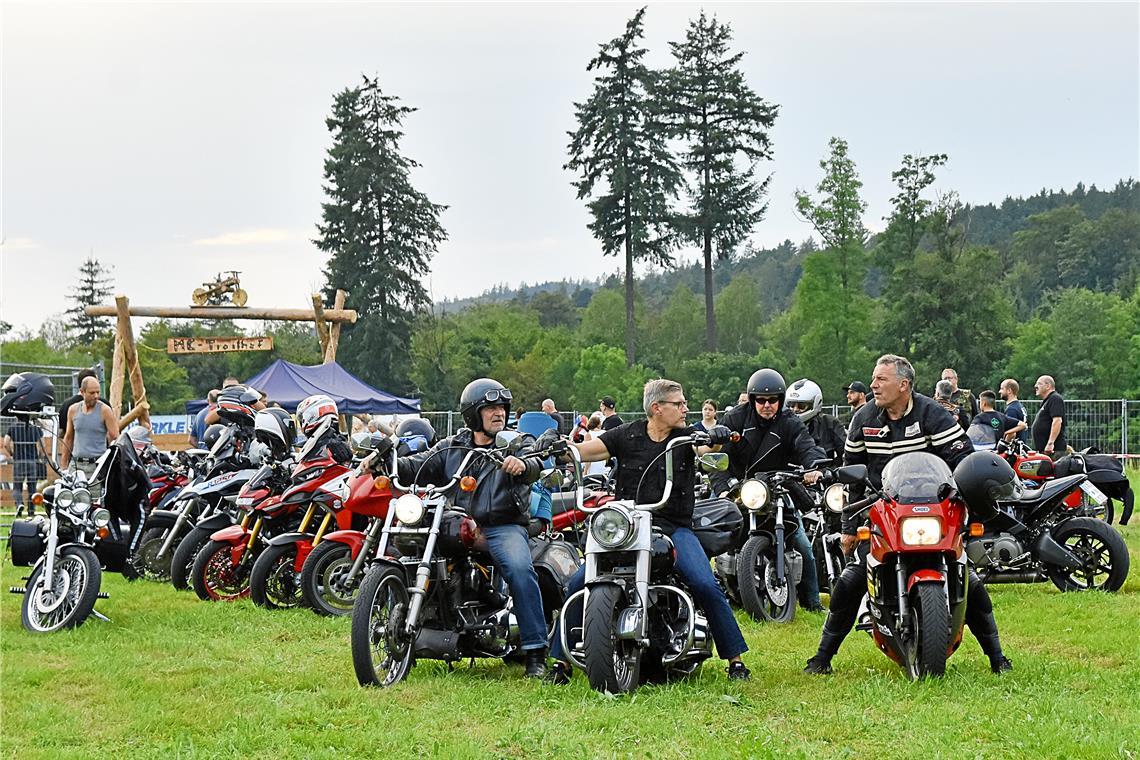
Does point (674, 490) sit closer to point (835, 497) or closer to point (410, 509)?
point (410, 509)

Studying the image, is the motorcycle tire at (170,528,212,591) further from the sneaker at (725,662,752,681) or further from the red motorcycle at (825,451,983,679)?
the red motorcycle at (825,451,983,679)

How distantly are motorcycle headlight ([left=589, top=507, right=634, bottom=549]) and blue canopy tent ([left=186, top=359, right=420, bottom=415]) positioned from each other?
17855mm

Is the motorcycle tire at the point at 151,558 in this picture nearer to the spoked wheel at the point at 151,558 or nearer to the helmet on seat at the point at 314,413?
the spoked wheel at the point at 151,558

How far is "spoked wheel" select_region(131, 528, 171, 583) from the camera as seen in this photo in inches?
489

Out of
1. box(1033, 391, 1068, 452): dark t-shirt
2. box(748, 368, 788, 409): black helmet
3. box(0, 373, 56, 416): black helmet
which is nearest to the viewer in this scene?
box(748, 368, 788, 409): black helmet

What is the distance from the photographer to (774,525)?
933 cm

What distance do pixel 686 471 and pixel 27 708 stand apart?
364 cm

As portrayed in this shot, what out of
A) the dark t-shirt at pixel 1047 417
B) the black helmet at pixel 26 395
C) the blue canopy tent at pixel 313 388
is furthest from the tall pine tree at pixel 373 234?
the black helmet at pixel 26 395

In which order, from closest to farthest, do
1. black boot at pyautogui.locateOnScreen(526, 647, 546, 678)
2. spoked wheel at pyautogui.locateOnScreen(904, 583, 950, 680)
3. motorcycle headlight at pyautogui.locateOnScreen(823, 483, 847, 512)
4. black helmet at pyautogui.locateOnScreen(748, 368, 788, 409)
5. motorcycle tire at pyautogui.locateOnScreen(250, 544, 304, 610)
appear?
spoked wheel at pyautogui.locateOnScreen(904, 583, 950, 680) → black boot at pyautogui.locateOnScreen(526, 647, 546, 678) → motorcycle headlight at pyautogui.locateOnScreen(823, 483, 847, 512) → black helmet at pyautogui.locateOnScreen(748, 368, 788, 409) → motorcycle tire at pyautogui.locateOnScreen(250, 544, 304, 610)

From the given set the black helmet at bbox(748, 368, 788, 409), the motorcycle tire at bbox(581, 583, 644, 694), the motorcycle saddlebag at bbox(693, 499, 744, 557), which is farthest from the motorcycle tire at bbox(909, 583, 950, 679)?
the black helmet at bbox(748, 368, 788, 409)

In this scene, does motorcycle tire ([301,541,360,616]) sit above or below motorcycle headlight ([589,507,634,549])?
below

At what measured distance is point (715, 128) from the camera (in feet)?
169

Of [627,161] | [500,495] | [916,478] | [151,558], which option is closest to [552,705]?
[500,495]

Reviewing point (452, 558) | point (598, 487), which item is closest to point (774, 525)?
point (598, 487)
